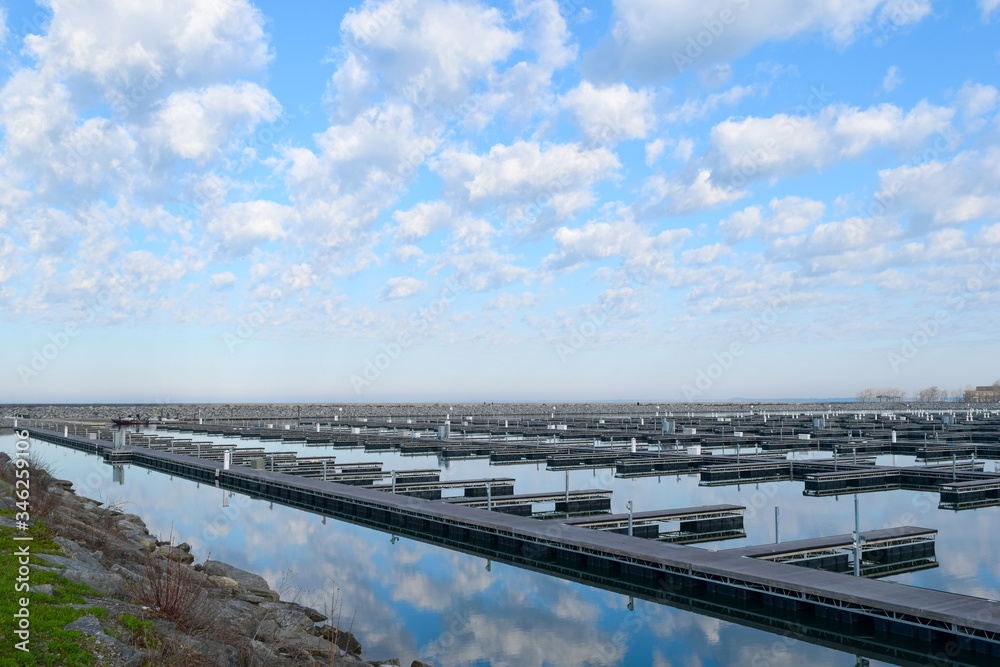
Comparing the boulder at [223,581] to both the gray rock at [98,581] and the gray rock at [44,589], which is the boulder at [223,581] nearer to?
the gray rock at [98,581]

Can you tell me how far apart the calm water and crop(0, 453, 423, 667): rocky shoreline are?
1645mm

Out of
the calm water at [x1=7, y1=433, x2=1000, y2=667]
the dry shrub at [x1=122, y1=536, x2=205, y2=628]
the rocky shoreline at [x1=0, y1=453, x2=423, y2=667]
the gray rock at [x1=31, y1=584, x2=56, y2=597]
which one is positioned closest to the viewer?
the rocky shoreline at [x1=0, y1=453, x2=423, y2=667]

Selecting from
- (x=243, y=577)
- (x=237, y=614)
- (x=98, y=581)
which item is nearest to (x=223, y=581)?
(x=243, y=577)

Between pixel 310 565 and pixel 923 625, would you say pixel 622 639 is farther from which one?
pixel 310 565

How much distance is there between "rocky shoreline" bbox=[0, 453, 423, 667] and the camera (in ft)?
27.2

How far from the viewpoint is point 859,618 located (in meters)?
13.3

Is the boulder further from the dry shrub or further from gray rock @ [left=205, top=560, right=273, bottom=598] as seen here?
the dry shrub

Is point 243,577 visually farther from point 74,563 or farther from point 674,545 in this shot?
point 674,545

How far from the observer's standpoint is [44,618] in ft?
26.6

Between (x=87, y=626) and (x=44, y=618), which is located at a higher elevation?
(x=44, y=618)

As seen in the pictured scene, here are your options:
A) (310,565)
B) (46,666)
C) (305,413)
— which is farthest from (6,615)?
(305,413)

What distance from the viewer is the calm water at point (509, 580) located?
13.4m

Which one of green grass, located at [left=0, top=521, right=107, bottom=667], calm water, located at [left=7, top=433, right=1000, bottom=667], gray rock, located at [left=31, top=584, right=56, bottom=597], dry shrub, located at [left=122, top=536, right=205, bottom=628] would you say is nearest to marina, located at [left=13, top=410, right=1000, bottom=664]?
calm water, located at [left=7, top=433, right=1000, bottom=667]

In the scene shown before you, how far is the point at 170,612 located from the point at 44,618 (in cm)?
182
